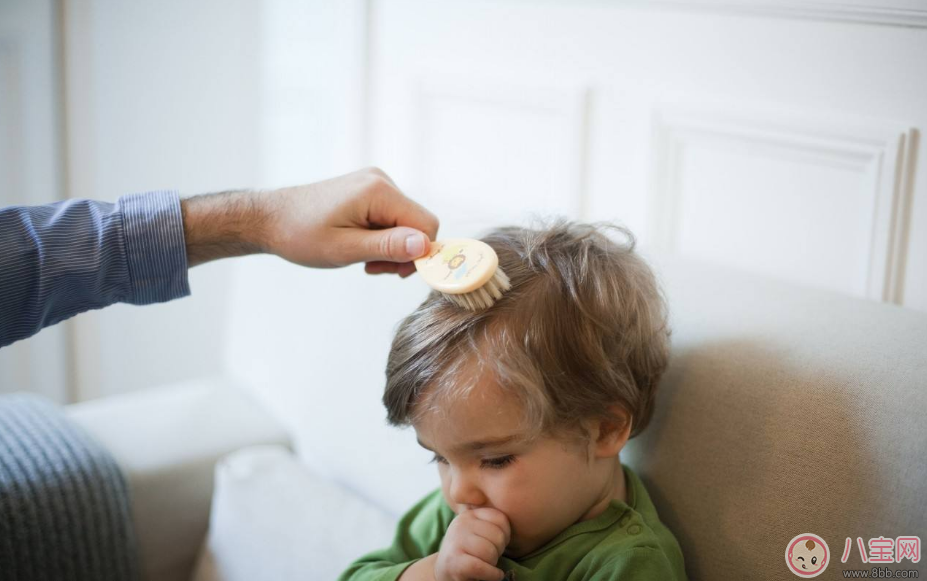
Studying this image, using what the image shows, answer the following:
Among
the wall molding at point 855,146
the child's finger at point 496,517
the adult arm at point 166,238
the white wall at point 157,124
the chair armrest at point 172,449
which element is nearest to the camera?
the child's finger at point 496,517

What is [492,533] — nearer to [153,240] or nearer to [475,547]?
[475,547]

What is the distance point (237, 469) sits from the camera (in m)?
1.38

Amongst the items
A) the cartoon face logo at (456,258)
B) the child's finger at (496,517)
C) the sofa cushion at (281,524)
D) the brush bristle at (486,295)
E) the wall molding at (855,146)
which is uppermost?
the wall molding at (855,146)

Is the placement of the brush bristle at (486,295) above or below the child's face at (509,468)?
→ above

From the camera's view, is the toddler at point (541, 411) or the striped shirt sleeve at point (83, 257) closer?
the toddler at point (541, 411)

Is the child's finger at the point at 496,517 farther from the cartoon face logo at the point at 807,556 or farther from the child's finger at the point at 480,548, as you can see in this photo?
the cartoon face logo at the point at 807,556

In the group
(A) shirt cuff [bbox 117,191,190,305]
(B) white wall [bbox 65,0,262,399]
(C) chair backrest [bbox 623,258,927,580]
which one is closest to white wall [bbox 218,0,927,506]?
(C) chair backrest [bbox 623,258,927,580]

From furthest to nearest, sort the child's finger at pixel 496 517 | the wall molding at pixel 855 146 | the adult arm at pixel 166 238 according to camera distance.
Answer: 1. the wall molding at pixel 855 146
2. the adult arm at pixel 166 238
3. the child's finger at pixel 496 517

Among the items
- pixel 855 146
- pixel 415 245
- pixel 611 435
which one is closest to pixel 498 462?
pixel 611 435

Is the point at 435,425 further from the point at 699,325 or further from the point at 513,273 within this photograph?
the point at 699,325

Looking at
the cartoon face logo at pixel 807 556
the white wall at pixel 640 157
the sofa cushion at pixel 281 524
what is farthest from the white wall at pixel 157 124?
the cartoon face logo at pixel 807 556

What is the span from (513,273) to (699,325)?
0.82 ft

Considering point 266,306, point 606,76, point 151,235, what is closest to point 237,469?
point 266,306

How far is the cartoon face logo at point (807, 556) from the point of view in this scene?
0.80 meters
